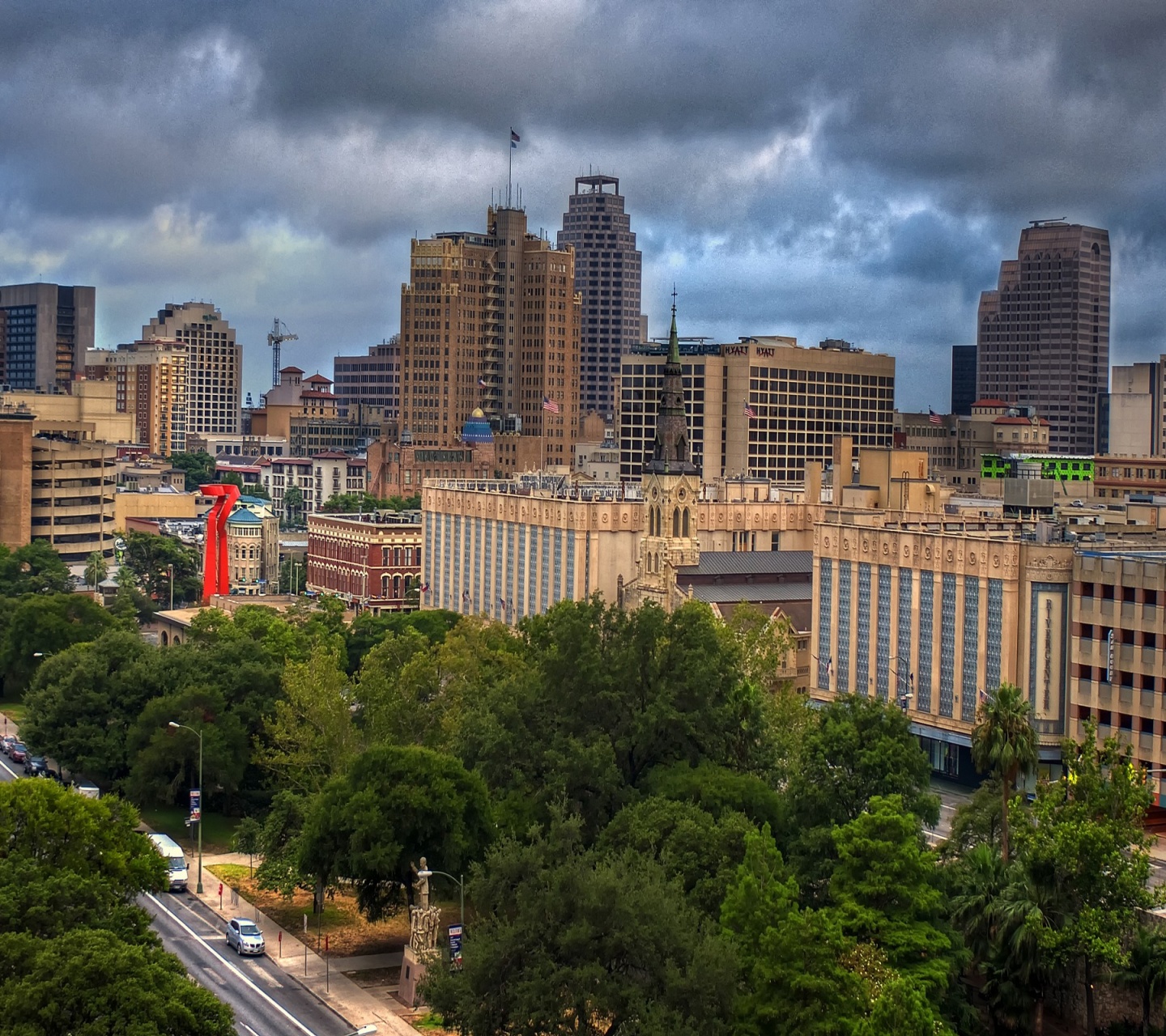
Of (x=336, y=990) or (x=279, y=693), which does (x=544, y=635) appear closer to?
(x=279, y=693)

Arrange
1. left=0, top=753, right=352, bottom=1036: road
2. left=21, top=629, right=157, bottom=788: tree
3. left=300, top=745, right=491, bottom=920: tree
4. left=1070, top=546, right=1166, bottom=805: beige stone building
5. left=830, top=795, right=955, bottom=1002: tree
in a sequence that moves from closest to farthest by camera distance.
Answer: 1. left=830, top=795, right=955, bottom=1002: tree
2. left=0, top=753, right=352, bottom=1036: road
3. left=300, top=745, right=491, bottom=920: tree
4. left=1070, top=546, right=1166, bottom=805: beige stone building
5. left=21, top=629, right=157, bottom=788: tree

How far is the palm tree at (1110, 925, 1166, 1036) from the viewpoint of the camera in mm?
95188

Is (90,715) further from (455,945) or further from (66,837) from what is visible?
(455,945)

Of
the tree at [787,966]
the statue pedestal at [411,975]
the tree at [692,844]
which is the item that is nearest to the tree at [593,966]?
the tree at [787,966]

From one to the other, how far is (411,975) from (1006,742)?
33438 millimetres

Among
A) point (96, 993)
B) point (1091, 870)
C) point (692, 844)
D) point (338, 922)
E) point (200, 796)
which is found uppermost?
point (1091, 870)

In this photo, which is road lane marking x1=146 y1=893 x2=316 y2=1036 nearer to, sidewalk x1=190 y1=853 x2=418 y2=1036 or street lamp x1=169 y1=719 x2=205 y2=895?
sidewalk x1=190 y1=853 x2=418 y2=1036

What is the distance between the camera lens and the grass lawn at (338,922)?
402ft

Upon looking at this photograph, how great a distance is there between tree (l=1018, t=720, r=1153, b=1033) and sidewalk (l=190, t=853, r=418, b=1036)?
3218 centimetres

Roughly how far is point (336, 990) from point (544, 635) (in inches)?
1604

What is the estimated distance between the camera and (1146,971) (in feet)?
314

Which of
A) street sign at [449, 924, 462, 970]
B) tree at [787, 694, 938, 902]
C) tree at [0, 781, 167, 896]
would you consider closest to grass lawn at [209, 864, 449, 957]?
street sign at [449, 924, 462, 970]

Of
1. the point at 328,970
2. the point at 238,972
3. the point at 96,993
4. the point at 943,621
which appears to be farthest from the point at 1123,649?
the point at 96,993

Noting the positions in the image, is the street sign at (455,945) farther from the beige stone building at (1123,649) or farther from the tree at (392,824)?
the beige stone building at (1123,649)
